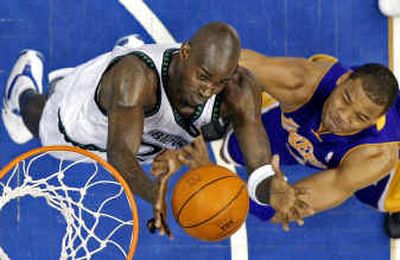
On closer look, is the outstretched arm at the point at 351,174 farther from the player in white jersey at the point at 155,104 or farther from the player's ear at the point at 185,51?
the player's ear at the point at 185,51

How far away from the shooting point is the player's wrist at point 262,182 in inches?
119

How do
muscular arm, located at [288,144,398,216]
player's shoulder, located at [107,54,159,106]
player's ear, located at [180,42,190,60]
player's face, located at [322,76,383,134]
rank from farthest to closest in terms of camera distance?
muscular arm, located at [288,144,398,216]
player's face, located at [322,76,383,134]
player's shoulder, located at [107,54,159,106]
player's ear, located at [180,42,190,60]

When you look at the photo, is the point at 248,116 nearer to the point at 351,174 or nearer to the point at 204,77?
the point at 204,77

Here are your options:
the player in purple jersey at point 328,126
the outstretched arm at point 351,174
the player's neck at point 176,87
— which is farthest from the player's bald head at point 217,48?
the outstretched arm at point 351,174

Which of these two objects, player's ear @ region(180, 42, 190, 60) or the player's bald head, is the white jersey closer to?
player's ear @ region(180, 42, 190, 60)

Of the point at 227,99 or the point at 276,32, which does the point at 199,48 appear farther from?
the point at 276,32

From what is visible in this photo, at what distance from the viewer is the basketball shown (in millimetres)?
2836

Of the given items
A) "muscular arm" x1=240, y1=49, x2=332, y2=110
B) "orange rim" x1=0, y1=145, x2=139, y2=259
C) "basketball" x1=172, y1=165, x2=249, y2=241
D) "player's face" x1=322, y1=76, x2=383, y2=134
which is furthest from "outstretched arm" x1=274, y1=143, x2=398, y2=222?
"orange rim" x1=0, y1=145, x2=139, y2=259

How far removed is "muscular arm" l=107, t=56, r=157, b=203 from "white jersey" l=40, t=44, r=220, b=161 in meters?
0.13

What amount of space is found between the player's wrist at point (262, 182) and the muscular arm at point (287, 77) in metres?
0.52

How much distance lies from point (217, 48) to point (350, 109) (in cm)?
90

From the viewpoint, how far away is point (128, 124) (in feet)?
8.95

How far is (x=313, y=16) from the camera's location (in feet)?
14.2

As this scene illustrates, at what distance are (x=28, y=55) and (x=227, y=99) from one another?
5.24 ft
